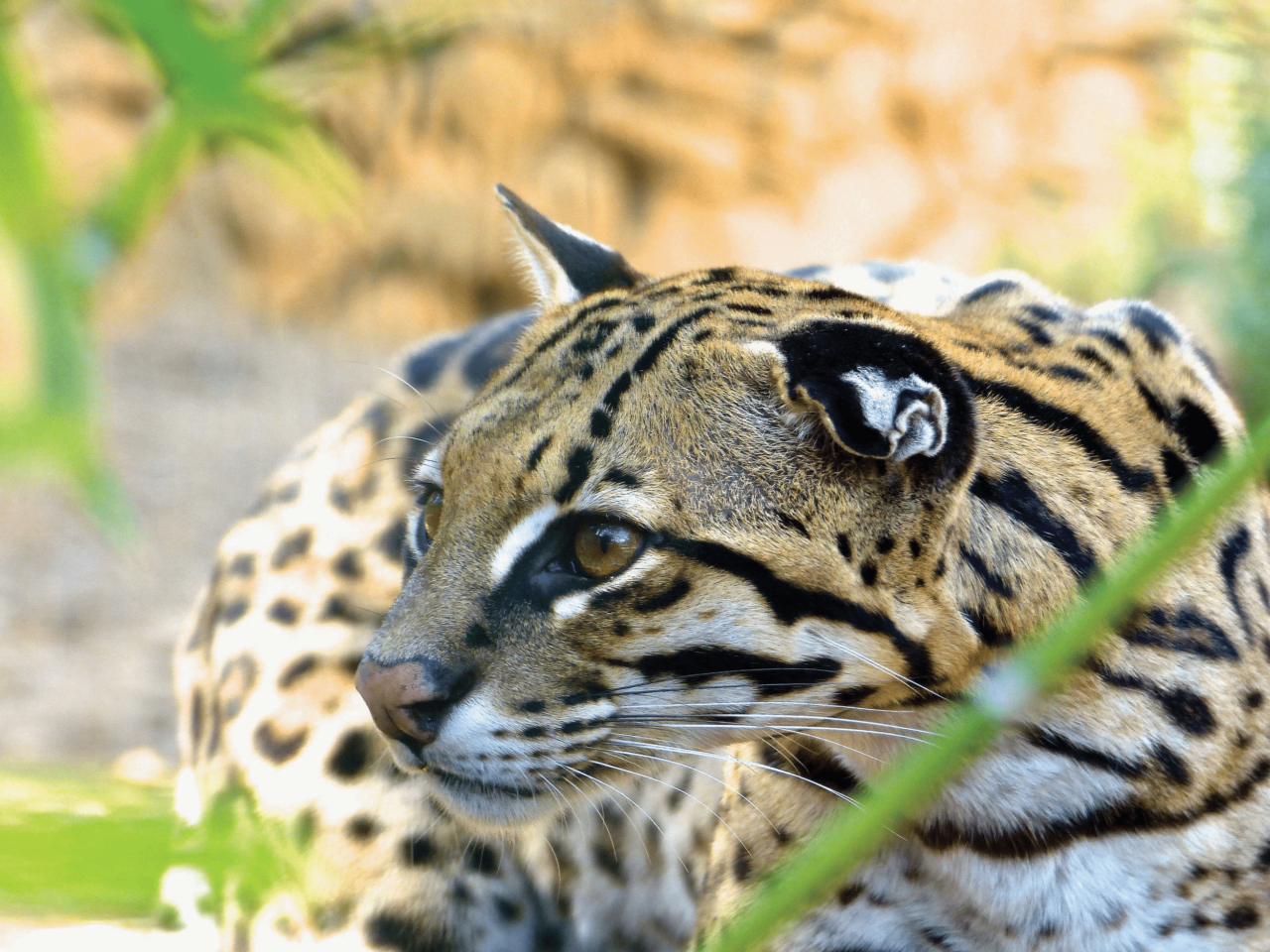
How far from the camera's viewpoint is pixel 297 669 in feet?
11.3

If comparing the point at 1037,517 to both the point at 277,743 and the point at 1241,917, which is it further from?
the point at 277,743

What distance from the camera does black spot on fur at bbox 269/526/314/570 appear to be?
3.64 m

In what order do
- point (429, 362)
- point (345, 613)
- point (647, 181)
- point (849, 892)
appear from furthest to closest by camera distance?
point (647, 181), point (429, 362), point (345, 613), point (849, 892)

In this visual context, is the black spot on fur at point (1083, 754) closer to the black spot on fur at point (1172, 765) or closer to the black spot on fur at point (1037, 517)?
the black spot on fur at point (1172, 765)

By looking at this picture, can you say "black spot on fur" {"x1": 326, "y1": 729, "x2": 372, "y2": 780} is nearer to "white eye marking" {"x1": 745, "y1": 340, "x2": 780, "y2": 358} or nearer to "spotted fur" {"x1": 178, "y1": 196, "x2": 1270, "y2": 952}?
"spotted fur" {"x1": 178, "y1": 196, "x2": 1270, "y2": 952}

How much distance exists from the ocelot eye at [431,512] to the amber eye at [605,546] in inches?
15.7

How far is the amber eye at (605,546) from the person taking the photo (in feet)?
7.14

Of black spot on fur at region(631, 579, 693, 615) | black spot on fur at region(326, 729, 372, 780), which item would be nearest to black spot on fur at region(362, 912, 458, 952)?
black spot on fur at region(326, 729, 372, 780)

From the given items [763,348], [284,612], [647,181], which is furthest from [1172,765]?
[647,181]

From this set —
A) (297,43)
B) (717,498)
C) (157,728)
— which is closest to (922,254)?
(157,728)

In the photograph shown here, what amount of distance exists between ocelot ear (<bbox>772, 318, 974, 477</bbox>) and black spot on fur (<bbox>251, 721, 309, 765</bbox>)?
1856 millimetres

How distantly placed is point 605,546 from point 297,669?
5.12 feet

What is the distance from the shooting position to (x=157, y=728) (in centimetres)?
564

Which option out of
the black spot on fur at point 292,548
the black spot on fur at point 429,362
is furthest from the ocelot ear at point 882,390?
the black spot on fur at point 292,548
